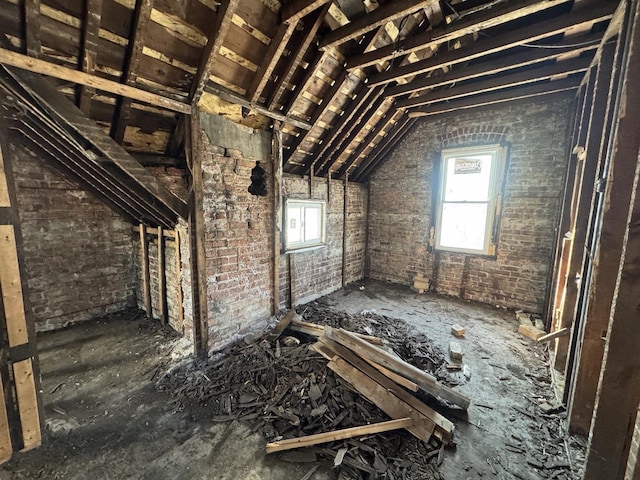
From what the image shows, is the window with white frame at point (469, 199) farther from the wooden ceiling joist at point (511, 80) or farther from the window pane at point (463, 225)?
the wooden ceiling joist at point (511, 80)

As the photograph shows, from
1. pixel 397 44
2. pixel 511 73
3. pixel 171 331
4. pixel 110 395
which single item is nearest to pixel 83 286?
pixel 171 331

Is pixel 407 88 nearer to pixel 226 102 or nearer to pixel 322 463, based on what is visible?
pixel 226 102

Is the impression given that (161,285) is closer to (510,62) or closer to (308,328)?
(308,328)

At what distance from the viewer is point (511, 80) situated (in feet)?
11.2

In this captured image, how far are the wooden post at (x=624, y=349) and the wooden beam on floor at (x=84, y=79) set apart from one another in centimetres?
344

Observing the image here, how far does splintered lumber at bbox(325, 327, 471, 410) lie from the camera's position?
218cm

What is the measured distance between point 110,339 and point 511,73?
6.80 metres

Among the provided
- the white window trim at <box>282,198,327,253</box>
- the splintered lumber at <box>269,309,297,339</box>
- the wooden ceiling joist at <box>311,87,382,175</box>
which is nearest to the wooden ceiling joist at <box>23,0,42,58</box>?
the white window trim at <box>282,198,327,253</box>

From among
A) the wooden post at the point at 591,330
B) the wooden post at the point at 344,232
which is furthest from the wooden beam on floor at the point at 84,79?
the wooden post at the point at 591,330

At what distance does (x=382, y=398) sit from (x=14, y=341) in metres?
2.86

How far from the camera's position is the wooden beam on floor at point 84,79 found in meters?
1.65

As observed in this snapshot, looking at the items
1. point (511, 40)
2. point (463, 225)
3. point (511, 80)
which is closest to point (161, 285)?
point (511, 40)

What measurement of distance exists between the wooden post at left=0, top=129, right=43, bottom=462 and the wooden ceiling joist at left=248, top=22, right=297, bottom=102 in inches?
79.4

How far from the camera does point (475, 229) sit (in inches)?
185
